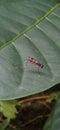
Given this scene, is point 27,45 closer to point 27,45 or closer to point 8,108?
point 27,45

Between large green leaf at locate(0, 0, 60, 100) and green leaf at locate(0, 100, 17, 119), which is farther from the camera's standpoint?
green leaf at locate(0, 100, 17, 119)

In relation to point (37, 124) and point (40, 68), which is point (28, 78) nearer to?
point (40, 68)

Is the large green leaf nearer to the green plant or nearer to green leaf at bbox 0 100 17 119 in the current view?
the green plant

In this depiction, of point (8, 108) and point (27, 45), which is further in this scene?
point (8, 108)

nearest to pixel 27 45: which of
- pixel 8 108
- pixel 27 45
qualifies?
pixel 27 45

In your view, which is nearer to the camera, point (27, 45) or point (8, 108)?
point (27, 45)

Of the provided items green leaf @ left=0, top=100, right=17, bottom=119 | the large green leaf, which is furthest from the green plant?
green leaf @ left=0, top=100, right=17, bottom=119

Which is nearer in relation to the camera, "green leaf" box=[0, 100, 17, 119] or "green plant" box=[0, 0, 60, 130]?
"green plant" box=[0, 0, 60, 130]

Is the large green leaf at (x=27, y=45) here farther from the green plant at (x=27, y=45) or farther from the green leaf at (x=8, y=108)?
the green leaf at (x=8, y=108)
